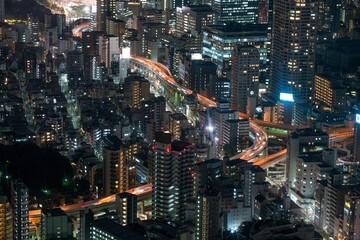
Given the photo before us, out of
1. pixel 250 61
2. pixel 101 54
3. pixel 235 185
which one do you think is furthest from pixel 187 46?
pixel 235 185

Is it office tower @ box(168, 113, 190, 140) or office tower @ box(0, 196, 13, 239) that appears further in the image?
office tower @ box(168, 113, 190, 140)

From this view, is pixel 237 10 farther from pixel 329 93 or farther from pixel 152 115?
pixel 152 115

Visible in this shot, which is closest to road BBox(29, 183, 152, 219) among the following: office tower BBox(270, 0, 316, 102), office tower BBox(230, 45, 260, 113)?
office tower BBox(230, 45, 260, 113)

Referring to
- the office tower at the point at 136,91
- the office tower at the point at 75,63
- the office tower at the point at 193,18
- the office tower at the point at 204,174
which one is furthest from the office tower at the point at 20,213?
the office tower at the point at 193,18

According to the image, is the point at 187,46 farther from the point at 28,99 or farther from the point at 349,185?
the point at 349,185

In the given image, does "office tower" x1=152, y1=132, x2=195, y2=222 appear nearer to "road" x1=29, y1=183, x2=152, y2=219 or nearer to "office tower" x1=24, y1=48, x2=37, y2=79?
"road" x1=29, y1=183, x2=152, y2=219

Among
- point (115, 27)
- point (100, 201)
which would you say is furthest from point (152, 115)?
point (115, 27)

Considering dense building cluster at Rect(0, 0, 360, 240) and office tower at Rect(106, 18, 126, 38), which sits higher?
office tower at Rect(106, 18, 126, 38)

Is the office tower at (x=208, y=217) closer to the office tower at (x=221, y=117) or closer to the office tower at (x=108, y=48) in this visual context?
the office tower at (x=221, y=117)
